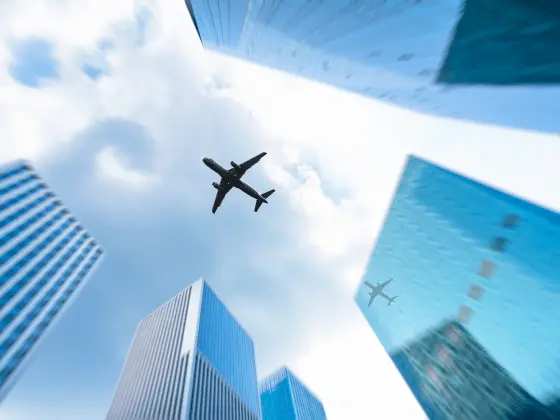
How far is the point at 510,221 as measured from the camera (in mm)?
32688

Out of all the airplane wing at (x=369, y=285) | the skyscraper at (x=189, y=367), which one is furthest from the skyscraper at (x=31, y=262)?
the airplane wing at (x=369, y=285)

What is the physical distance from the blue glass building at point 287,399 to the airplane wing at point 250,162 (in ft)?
396

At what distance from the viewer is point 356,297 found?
227 ft

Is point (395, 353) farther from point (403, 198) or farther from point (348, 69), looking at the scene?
point (348, 69)

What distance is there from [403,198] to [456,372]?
2909 cm

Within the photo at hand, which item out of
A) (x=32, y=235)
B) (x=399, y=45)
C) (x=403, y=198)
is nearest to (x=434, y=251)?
(x=403, y=198)

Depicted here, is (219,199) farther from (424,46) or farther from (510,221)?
(510,221)

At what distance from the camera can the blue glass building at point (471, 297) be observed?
2720 centimetres

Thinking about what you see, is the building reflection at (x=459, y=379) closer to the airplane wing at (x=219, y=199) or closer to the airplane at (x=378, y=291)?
the airplane at (x=378, y=291)

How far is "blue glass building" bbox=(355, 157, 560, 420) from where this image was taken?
27.2m

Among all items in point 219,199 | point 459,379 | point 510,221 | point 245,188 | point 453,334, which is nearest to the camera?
point 510,221

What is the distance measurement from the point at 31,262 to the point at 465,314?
86100 mm

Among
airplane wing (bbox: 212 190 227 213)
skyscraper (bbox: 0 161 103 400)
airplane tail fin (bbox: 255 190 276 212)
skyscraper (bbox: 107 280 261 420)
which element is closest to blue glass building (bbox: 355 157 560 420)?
airplane tail fin (bbox: 255 190 276 212)

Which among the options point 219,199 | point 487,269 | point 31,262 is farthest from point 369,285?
point 31,262
